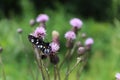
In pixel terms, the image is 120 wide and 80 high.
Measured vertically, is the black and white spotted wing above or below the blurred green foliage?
below

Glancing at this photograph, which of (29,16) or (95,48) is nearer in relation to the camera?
(95,48)

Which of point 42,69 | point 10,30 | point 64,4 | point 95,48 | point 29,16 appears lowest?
point 42,69

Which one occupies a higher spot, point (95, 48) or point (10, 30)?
point (10, 30)

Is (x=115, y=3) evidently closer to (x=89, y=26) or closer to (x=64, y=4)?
(x=89, y=26)

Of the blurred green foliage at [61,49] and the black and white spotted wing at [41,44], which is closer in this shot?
the black and white spotted wing at [41,44]

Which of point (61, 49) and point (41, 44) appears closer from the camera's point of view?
point (41, 44)

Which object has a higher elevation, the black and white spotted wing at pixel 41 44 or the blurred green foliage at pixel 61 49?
the blurred green foliage at pixel 61 49

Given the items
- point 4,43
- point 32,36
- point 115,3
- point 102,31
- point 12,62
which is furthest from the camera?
point 102,31

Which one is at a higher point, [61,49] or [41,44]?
[61,49]

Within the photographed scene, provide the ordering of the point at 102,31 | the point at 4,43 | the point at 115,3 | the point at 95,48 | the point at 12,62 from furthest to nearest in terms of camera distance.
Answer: the point at 102,31 < the point at 95,48 < the point at 4,43 < the point at 12,62 < the point at 115,3

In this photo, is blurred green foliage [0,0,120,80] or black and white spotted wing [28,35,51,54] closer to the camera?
black and white spotted wing [28,35,51,54]

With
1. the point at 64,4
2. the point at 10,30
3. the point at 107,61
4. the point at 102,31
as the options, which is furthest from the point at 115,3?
the point at 64,4
